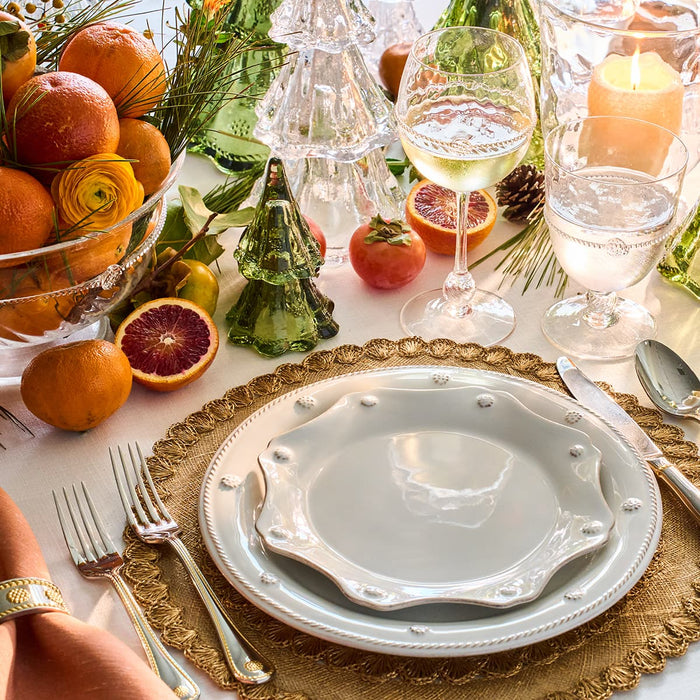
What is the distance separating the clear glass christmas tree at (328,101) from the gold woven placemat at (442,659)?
54 centimetres

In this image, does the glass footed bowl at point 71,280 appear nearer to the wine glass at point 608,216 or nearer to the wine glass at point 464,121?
the wine glass at point 464,121

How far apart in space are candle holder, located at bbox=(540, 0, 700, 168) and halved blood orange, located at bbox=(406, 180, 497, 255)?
6.7 inches

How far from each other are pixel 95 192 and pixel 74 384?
0.63 feet

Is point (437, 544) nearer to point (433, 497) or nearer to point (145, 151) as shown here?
point (433, 497)

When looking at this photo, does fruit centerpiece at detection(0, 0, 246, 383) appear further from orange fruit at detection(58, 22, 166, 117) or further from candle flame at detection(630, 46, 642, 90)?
candle flame at detection(630, 46, 642, 90)

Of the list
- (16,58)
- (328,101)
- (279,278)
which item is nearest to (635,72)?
(328,101)

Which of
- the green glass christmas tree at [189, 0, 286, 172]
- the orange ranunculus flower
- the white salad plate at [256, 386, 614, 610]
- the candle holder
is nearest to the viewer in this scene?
the white salad plate at [256, 386, 614, 610]

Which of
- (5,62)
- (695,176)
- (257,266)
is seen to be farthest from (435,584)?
(695,176)

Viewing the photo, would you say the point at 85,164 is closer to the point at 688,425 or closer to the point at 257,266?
the point at 257,266

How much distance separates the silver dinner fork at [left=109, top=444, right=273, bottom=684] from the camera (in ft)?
2.39

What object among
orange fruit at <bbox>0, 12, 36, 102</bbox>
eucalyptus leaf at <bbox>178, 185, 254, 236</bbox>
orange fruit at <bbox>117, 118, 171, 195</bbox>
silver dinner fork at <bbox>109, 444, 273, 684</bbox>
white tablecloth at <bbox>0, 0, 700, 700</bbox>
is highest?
orange fruit at <bbox>0, 12, 36, 102</bbox>

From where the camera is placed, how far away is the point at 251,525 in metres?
0.81

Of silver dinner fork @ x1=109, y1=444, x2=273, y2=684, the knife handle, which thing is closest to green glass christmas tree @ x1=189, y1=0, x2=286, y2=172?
silver dinner fork @ x1=109, y1=444, x2=273, y2=684

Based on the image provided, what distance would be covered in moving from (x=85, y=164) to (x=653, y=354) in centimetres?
63
